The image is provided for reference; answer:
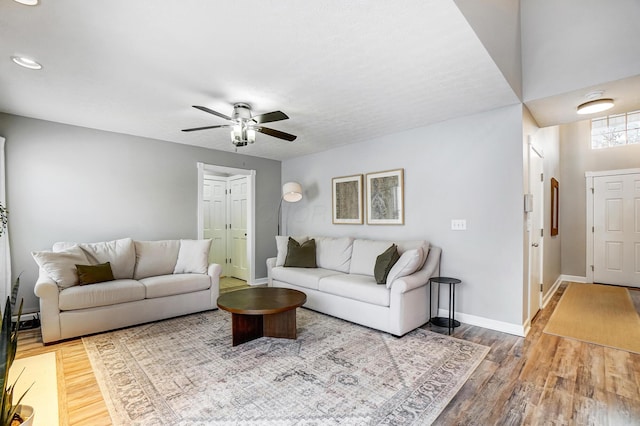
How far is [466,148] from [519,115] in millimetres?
608

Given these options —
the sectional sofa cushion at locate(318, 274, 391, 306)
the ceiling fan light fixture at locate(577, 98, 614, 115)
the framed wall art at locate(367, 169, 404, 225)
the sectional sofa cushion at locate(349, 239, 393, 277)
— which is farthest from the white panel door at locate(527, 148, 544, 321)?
the sectional sofa cushion at locate(318, 274, 391, 306)

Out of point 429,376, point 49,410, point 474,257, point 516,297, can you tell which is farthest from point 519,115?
point 49,410

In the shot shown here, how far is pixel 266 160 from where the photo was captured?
5.93 m

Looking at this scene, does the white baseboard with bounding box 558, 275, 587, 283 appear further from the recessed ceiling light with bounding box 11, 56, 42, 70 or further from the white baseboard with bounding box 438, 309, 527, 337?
the recessed ceiling light with bounding box 11, 56, 42, 70

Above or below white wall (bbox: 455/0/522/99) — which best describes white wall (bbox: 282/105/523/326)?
below

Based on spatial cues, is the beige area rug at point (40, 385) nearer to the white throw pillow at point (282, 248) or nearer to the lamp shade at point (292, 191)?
the white throw pillow at point (282, 248)

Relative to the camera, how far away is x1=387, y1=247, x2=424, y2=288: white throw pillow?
3209 mm

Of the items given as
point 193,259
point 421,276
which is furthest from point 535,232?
point 193,259

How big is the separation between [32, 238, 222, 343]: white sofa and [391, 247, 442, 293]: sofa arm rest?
97.4 inches

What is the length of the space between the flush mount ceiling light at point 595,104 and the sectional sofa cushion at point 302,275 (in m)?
3.37

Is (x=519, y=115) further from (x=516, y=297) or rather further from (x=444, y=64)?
(x=516, y=297)

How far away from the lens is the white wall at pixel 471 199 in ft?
10.6

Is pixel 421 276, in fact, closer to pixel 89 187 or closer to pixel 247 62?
pixel 247 62

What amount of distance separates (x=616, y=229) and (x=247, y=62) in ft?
22.8
